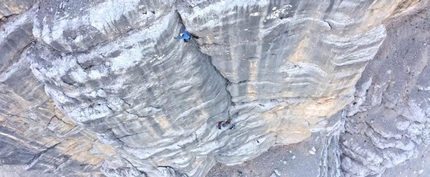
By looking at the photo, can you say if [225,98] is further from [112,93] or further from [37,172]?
[37,172]

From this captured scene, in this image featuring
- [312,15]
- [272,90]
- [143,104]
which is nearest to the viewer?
→ [312,15]

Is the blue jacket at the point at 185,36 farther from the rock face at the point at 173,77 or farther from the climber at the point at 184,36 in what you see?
the rock face at the point at 173,77

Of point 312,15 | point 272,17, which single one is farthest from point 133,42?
point 312,15

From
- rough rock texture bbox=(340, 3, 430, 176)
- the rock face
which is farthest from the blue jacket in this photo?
rough rock texture bbox=(340, 3, 430, 176)

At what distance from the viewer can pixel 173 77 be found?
5891 mm

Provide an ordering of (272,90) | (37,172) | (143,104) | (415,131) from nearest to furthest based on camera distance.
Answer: (143,104) < (272,90) < (37,172) < (415,131)

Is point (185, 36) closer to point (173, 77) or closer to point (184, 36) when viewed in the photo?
point (184, 36)

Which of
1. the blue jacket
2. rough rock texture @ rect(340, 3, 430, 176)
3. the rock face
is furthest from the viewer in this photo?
rough rock texture @ rect(340, 3, 430, 176)

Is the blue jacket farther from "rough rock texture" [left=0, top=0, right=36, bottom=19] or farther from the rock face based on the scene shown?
"rough rock texture" [left=0, top=0, right=36, bottom=19]

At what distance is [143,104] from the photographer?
6098 millimetres

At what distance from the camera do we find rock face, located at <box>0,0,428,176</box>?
5.04 meters

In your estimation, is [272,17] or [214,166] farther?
[214,166]

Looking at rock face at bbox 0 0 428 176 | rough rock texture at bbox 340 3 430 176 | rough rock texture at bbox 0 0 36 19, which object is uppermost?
rough rock texture at bbox 0 0 36 19

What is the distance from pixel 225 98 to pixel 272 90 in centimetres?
96
